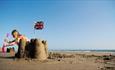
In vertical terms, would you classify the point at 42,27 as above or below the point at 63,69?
above

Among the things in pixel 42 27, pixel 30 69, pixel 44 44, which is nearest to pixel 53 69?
pixel 30 69

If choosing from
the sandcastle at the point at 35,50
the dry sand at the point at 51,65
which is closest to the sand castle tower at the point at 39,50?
the sandcastle at the point at 35,50

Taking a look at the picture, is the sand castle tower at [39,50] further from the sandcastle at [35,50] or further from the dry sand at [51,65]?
the dry sand at [51,65]

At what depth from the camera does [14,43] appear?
24.6 m

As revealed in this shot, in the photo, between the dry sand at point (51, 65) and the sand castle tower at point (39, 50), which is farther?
the sand castle tower at point (39, 50)

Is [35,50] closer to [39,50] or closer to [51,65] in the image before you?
[39,50]

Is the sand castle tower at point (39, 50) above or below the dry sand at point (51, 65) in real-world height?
above

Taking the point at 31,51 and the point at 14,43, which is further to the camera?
the point at 14,43

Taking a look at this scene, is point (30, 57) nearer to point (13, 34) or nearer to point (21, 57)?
point (21, 57)

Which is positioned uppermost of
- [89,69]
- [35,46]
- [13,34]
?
→ [13,34]

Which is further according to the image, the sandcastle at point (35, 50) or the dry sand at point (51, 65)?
the sandcastle at point (35, 50)

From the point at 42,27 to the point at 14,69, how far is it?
1142 centimetres

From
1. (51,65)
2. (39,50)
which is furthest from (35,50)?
(51,65)

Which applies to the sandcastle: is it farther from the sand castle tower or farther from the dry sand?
the dry sand
